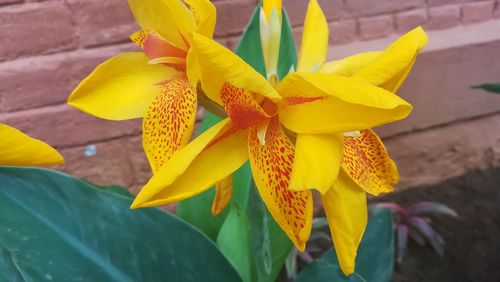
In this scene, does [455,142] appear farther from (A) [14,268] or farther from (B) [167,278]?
(A) [14,268]

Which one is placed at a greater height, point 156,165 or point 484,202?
point 156,165

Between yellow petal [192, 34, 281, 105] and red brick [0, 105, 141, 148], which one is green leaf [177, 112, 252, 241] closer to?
yellow petal [192, 34, 281, 105]

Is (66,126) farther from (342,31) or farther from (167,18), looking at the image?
(167,18)

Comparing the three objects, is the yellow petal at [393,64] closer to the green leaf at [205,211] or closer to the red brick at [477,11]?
the green leaf at [205,211]

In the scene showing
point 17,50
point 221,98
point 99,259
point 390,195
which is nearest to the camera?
point 221,98

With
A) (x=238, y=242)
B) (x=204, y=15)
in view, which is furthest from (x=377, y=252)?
(x=204, y=15)

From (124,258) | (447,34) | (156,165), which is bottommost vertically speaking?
(447,34)

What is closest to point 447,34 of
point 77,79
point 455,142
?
point 455,142

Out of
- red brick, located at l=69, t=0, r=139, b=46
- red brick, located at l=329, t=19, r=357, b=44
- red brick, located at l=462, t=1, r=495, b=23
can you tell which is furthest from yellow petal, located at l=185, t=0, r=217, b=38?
red brick, located at l=462, t=1, r=495, b=23
